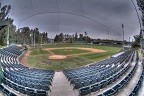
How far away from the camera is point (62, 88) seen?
14.2 feet

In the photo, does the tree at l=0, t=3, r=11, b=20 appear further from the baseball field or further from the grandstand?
the baseball field

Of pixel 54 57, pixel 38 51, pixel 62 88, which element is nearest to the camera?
pixel 62 88

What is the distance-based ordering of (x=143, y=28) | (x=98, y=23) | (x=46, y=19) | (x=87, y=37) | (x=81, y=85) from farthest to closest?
(x=87, y=37) < (x=98, y=23) < (x=46, y=19) < (x=143, y=28) < (x=81, y=85)

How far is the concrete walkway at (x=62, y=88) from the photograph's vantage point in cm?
397

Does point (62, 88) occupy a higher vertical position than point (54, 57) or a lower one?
lower

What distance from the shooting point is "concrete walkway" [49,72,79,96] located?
13.0ft

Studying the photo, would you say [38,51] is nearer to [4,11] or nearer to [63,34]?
[63,34]

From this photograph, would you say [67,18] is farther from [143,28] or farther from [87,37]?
[143,28]

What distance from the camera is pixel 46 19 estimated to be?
17.0ft

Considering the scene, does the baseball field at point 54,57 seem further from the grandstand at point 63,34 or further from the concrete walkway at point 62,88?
the concrete walkway at point 62,88

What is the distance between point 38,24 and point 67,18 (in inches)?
54.9

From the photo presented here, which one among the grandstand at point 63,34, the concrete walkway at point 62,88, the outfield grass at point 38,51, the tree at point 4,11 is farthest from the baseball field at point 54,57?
the tree at point 4,11

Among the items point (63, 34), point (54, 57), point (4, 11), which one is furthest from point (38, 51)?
point (4, 11)

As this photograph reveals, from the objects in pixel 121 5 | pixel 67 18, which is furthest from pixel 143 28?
pixel 67 18
